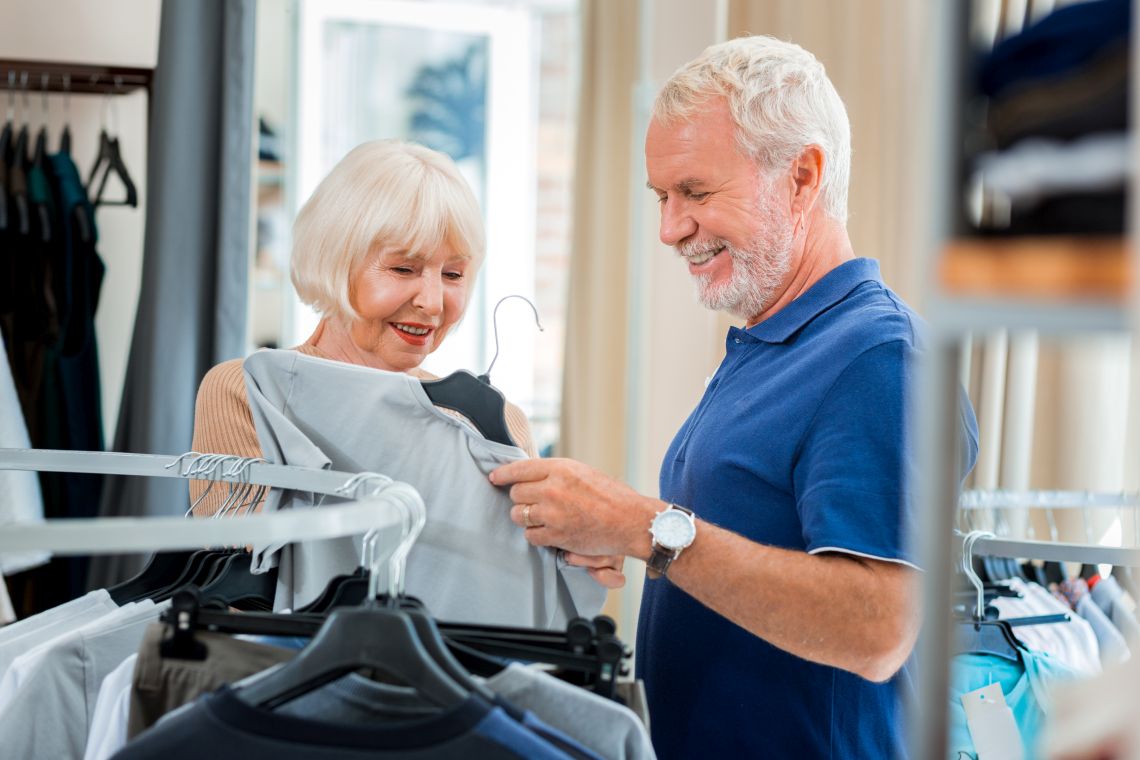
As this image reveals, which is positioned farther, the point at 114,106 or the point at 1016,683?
the point at 114,106

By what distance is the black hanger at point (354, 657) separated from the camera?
85 centimetres

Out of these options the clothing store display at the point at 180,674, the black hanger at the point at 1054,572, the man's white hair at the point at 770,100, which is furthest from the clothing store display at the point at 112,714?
the black hanger at the point at 1054,572

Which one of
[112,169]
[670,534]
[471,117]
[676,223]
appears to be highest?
[471,117]

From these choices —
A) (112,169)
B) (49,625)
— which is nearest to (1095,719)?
(49,625)

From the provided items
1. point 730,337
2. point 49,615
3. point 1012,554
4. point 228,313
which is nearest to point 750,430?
point 730,337

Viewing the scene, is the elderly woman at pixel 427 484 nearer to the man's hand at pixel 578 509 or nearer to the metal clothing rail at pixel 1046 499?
the man's hand at pixel 578 509

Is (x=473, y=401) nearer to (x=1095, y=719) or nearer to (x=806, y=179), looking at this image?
(x=806, y=179)

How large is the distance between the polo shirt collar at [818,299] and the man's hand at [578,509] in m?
0.34

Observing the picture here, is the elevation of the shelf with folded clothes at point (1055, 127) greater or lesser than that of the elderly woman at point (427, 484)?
greater

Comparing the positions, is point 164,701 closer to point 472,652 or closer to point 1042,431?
point 472,652

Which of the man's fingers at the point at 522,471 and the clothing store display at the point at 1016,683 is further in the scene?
the clothing store display at the point at 1016,683

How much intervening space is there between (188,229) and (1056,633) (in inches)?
74.3

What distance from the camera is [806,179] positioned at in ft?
4.57

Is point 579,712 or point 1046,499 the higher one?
point 1046,499
